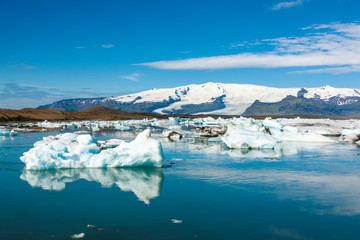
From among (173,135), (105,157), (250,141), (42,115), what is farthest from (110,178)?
(42,115)

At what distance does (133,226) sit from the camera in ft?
16.5

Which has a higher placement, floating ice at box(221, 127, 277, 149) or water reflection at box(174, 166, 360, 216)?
floating ice at box(221, 127, 277, 149)

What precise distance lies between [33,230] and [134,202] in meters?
1.96

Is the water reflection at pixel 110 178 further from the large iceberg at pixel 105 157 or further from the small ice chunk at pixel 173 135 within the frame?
the small ice chunk at pixel 173 135

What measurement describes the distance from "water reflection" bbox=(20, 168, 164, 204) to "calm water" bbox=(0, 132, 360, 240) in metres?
0.02

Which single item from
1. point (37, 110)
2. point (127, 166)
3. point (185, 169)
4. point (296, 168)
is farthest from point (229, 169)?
point (37, 110)

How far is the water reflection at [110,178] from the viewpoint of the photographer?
7426mm

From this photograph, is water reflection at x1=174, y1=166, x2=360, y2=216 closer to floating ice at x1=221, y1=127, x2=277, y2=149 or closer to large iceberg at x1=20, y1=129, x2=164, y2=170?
large iceberg at x1=20, y1=129, x2=164, y2=170

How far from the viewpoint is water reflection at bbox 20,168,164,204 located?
7.43 m

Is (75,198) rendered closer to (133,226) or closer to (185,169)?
(133,226)

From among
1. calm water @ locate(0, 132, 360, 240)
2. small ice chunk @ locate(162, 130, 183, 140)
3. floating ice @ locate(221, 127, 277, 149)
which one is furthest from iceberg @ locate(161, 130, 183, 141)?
calm water @ locate(0, 132, 360, 240)

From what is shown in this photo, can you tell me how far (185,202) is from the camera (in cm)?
645

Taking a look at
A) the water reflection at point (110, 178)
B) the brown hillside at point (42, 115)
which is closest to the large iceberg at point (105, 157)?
the water reflection at point (110, 178)

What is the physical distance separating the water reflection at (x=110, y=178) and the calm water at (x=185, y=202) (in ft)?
0.07
